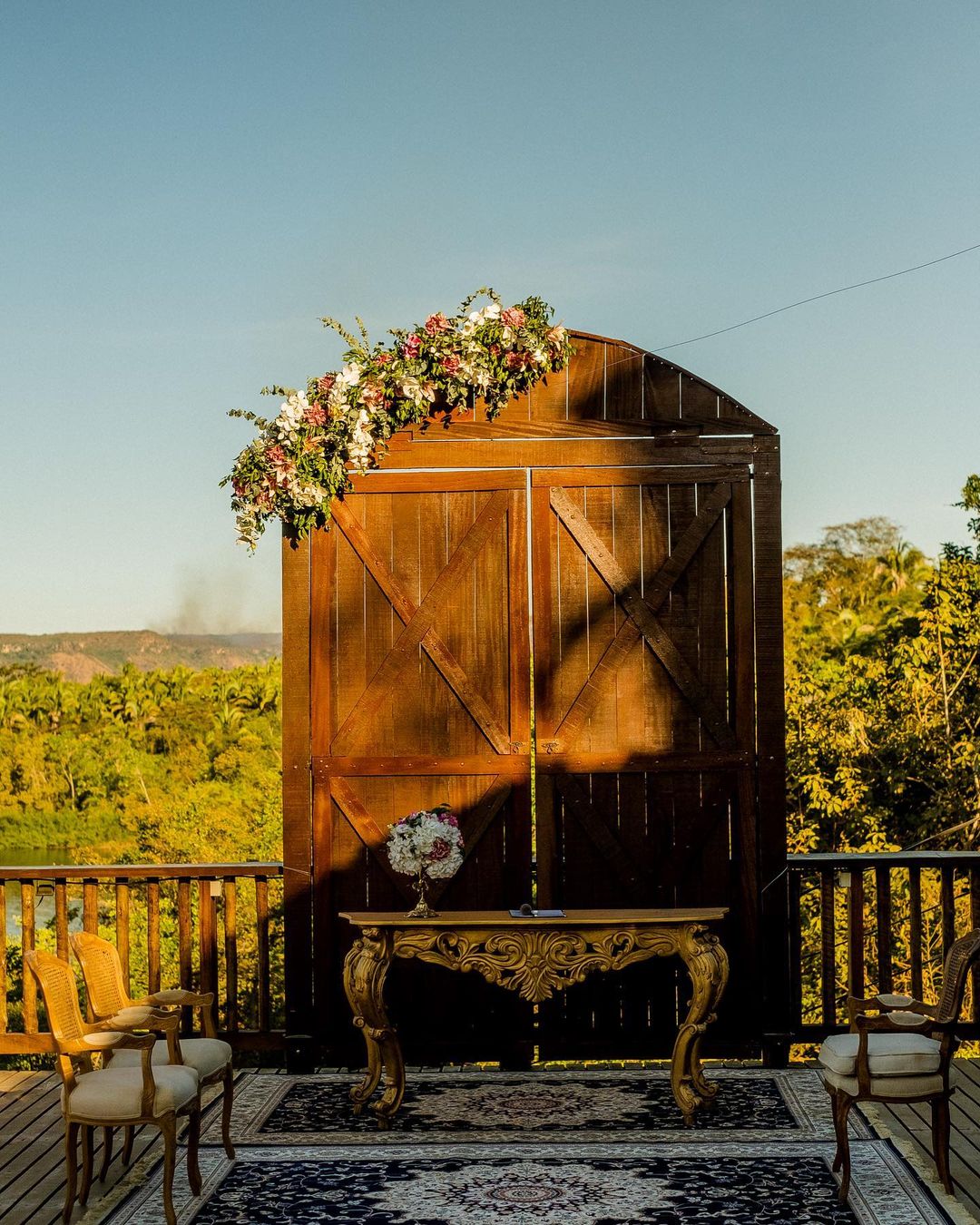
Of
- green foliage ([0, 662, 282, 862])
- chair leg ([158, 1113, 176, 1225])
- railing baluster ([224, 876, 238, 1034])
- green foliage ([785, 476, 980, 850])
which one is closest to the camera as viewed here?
chair leg ([158, 1113, 176, 1225])

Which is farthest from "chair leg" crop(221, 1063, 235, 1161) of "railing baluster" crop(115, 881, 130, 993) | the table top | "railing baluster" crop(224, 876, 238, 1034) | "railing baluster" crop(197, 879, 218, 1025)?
"railing baluster" crop(197, 879, 218, 1025)

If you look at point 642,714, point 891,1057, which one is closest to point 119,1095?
point 891,1057

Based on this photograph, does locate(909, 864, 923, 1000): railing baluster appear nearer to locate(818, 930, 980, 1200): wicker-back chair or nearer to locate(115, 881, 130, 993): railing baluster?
locate(818, 930, 980, 1200): wicker-back chair

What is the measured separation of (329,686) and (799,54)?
24.7 ft

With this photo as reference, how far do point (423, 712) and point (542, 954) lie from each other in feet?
4.37

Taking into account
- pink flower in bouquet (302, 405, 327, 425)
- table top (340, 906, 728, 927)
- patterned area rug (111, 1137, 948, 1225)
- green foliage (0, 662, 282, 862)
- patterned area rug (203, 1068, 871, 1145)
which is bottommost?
green foliage (0, 662, 282, 862)

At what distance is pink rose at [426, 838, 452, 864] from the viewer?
5070 millimetres

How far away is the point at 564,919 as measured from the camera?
495 cm

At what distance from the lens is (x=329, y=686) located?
588cm

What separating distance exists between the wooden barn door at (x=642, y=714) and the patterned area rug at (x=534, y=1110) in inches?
15.2

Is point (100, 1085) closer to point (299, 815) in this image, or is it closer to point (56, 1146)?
point (56, 1146)

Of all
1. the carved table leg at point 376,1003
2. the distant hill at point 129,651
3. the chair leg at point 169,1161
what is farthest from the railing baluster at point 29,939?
the distant hill at point 129,651

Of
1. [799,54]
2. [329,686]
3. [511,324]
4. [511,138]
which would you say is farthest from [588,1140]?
[511,138]

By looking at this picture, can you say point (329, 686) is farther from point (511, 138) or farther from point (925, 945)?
point (925, 945)
